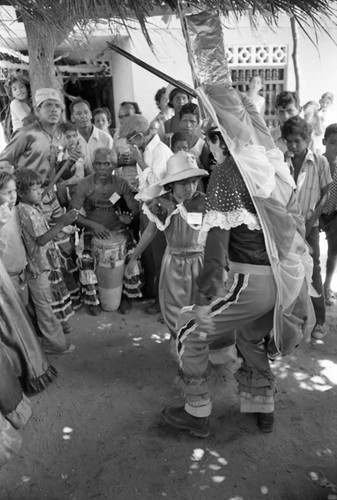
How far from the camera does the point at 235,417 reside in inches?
119

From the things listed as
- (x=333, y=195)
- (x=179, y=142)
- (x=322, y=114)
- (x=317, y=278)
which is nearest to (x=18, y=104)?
(x=179, y=142)

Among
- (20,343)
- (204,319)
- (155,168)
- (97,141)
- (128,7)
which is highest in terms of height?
(128,7)

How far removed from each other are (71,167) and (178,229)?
5.99 ft

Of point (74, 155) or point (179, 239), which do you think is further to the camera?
point (74, 155)

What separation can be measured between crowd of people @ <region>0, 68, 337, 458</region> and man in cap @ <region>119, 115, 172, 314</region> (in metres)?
0.02

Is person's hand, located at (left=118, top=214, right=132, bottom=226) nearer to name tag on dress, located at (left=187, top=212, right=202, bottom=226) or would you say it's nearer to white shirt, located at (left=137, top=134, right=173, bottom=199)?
white shirt, located at (left=137, top=134, right=173, bottom=199)

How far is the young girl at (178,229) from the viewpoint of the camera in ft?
11.0

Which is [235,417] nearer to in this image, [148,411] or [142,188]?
[148,411]

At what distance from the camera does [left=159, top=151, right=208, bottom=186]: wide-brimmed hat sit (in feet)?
10.7

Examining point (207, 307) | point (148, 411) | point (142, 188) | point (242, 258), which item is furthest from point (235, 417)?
point (142, 188)

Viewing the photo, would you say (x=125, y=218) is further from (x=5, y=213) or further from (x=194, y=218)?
(x=5, y=213)

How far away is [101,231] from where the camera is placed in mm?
4516

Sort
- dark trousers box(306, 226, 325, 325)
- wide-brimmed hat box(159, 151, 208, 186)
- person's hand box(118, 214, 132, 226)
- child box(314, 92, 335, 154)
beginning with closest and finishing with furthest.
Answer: wide-brimmed hat box(159, 151, 208, 186), dark trousers box(306, 226, 325, 325), person's hand box(118, 214, 132, 226), child box(314, 92, 335, 154)

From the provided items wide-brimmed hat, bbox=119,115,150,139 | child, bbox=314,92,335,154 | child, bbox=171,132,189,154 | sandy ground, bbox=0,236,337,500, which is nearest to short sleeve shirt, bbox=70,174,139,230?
wide-brimmed hat, bbox=119,115,150,139
